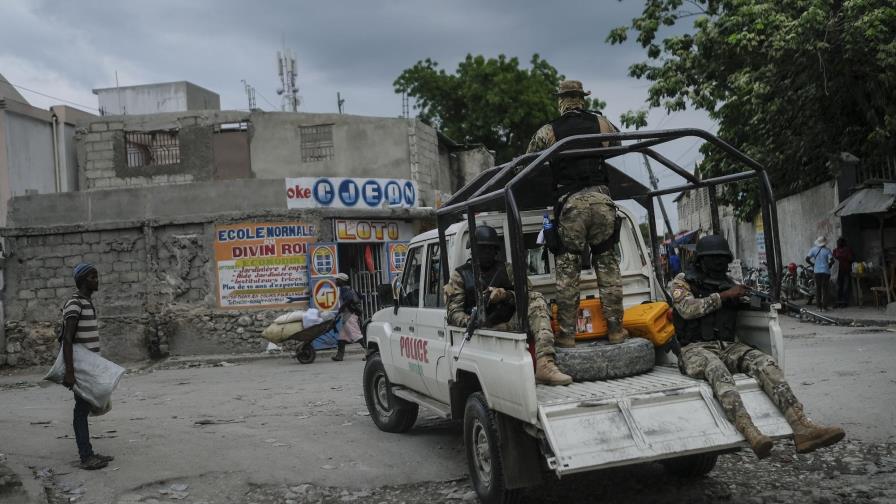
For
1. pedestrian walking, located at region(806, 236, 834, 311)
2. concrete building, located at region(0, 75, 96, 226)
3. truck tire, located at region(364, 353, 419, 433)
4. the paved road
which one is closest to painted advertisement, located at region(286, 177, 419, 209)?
concrete building, located at region(0, 75, 96, 226)

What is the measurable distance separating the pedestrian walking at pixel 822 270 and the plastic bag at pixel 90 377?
52.9 ft

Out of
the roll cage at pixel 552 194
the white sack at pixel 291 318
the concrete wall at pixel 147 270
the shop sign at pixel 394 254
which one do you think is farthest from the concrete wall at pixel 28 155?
the roll cage at pixel 552 194

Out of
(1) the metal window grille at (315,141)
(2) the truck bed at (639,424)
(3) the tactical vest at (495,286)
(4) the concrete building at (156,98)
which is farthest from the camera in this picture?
(4) the concrete building at (156,98)

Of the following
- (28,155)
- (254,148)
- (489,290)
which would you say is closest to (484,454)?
(489,290)

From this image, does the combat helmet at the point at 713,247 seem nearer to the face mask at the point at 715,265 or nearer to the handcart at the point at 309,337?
the face mask at the point at 715,265

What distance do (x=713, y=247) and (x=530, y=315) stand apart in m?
1.37

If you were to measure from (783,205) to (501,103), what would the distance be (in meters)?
15.3

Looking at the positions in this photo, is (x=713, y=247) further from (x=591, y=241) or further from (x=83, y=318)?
(x=83, y=318)

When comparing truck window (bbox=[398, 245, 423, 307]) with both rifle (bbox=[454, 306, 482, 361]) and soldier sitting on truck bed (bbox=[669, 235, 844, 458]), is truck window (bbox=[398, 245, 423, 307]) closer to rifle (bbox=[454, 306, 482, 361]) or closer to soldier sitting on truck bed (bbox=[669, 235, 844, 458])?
rifle (bbox=[454, 306, 482, 361])

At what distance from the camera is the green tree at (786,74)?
50.9 ft

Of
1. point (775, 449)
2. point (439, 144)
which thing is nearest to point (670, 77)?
point (439, 144)

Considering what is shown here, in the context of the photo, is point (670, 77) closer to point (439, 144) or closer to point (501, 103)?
point (439, 144)

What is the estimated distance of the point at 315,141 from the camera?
66.9ft

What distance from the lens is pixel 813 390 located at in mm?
8219
